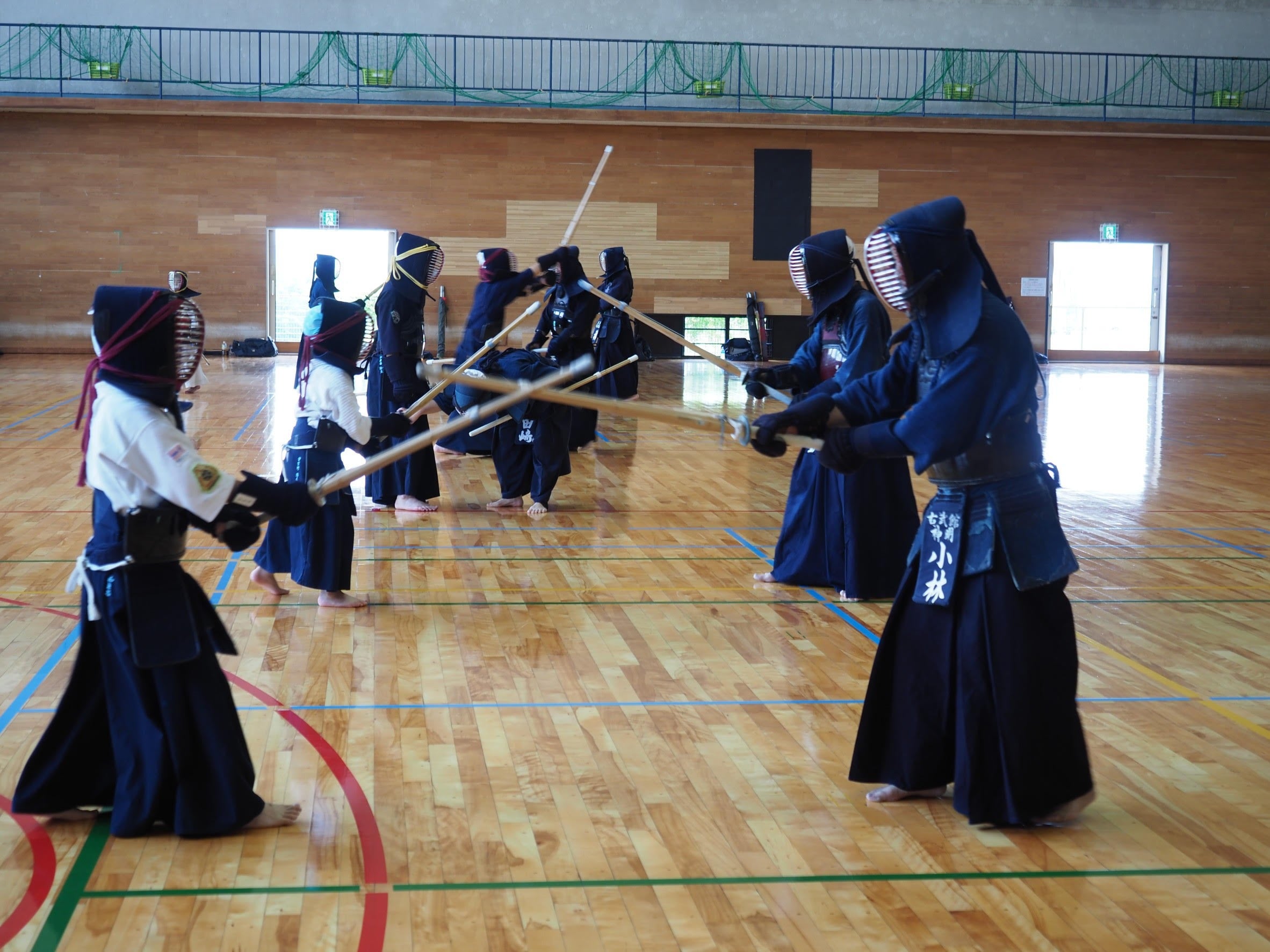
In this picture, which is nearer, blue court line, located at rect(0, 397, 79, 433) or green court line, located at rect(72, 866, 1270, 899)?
green court line, located at rect(72, 866, 1270, 899)

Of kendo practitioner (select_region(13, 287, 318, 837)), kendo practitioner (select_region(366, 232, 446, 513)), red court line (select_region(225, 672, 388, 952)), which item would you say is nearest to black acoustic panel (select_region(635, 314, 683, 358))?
kendo practitioner (select_region(366, 232, 446, 513))

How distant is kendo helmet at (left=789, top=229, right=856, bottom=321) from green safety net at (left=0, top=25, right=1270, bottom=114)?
55.2 ft

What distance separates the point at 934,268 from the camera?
11.0 feet

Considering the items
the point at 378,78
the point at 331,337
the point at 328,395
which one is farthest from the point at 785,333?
the point at 328,395

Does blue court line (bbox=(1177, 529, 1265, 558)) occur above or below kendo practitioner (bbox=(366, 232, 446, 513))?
below

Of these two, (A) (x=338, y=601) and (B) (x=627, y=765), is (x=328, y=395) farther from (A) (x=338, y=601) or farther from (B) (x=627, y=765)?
(B) (x=627, y=765)

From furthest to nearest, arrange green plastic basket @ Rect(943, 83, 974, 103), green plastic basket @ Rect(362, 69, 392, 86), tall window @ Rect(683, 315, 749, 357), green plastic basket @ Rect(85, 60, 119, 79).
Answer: tall window @ Rect(683, 315, 749, 357)
green plastic basket @ Rect(943, 83, 974, 103)
green plastic basket @ Rect(362, 69, 392, 86)
green plastic basket @ Rect(85, 60, 119, 79)

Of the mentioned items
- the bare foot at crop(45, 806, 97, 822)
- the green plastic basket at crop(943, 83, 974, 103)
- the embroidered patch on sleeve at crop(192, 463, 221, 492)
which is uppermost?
the green plastic basket at crop(943, 83, 974, 103)

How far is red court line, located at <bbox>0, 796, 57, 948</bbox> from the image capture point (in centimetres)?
287

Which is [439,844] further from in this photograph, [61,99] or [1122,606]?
[61,99]

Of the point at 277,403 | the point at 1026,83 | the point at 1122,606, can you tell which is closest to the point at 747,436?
the point at 1122,606

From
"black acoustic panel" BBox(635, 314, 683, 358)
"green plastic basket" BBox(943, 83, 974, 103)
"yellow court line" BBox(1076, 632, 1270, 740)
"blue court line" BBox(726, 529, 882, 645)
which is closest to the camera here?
"yellow court line" BBox(1076, 632, 1270, 740)

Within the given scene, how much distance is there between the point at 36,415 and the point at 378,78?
11.0 m

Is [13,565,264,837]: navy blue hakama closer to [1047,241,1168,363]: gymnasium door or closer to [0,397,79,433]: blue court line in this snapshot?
[0,397,79,433]: blue court line
